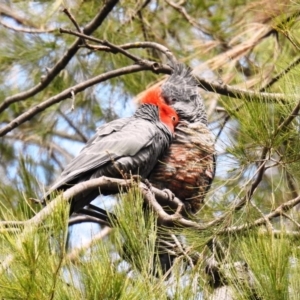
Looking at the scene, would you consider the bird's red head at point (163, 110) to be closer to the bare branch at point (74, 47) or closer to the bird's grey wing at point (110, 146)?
the bird's grey wing at point (110, 146)

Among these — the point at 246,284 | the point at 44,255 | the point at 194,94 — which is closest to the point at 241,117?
the point at 246,284

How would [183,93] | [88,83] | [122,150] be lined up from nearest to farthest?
[122,150], [88,83], [183,93]

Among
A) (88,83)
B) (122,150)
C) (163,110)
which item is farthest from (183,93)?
(122,150)

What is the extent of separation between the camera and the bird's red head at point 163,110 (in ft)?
9.93

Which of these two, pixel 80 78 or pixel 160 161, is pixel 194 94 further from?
pixel 80 78

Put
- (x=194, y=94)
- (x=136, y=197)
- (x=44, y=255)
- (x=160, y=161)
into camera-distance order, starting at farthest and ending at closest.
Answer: (x=194, y=94) < (x=160, y=161) < (x=136, y=197) < (x=44, y=255)

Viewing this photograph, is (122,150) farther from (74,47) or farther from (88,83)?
(74,47)

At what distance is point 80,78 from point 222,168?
2307 mm

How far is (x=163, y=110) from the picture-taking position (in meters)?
3.08

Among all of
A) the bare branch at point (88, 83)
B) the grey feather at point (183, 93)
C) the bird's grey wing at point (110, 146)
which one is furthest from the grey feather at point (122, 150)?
the grey feather at point (183, 93)

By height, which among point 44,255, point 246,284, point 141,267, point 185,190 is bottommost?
point 185,190

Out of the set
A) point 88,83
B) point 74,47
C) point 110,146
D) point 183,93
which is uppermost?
point 74,47

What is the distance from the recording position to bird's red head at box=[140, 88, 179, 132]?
303 cm

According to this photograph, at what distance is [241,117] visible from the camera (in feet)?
6.64
